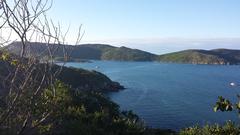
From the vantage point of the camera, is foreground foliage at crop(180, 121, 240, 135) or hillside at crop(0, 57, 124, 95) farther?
hillside at crop(0, 57, 124, 95)

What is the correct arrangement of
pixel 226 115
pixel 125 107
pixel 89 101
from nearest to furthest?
pixel 89 101 < pixel 226 115 < pixel 125 107

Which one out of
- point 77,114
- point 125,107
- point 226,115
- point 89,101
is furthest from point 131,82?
point 77,114

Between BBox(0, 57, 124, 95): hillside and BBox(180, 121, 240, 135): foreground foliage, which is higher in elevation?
BBox(180, 121, 240, 135): foreground foliage

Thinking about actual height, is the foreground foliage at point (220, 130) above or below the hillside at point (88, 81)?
above

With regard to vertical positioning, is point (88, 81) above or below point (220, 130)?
below

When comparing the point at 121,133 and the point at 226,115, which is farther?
the point at 226,115

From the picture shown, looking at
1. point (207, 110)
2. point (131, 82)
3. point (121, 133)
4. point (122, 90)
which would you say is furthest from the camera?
point (131, 82)

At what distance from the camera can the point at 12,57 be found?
7121mm

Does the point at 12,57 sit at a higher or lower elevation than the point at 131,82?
higher

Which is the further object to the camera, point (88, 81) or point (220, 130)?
point (88, 81)

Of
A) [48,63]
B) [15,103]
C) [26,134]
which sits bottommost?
[26,134]

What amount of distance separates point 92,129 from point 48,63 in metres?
11.6

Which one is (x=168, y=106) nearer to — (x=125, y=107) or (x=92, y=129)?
(x=125, y=107)

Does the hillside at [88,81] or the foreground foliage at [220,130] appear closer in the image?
the foreground foliage at [220,130]
